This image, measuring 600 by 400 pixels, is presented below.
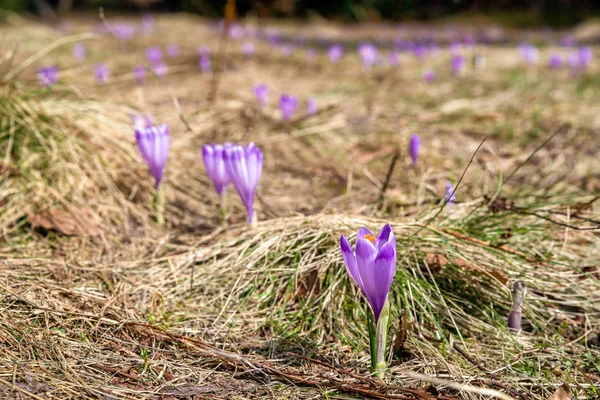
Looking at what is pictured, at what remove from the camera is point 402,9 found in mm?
15289

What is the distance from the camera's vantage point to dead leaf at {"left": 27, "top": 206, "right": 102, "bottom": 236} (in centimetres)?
243

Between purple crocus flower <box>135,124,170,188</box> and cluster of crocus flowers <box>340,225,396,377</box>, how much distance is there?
3.91ft

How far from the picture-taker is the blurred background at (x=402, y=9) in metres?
14.0

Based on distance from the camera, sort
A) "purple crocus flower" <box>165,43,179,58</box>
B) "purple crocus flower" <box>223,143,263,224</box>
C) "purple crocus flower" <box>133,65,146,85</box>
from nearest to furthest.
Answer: "purple crocus flower" <box>223,143,263,224</box>
"purple crocus flower" <box>133,65,146,85</box>
"purple crocus flower" <box>165,43,179,58</box>

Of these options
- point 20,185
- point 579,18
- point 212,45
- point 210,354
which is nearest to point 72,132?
point 20,185

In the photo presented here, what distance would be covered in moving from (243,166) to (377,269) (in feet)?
2.93

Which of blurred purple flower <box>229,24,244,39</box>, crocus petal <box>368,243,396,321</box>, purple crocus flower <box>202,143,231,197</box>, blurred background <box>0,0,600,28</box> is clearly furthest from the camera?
blurred background <box>0,0,600,28</box>

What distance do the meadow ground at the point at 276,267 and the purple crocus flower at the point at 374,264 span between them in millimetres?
190

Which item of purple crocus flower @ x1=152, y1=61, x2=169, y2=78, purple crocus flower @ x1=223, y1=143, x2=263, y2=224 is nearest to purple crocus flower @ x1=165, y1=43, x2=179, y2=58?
purple crocus flower @ x1=152, y1=61, x2=169, y2=78

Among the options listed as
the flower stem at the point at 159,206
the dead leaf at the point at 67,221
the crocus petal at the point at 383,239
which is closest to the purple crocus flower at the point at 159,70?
the flower stem at the point at 159,206

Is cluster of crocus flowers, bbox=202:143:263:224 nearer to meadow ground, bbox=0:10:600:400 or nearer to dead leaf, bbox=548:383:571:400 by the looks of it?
meadow ground, bbox=0:10:600:400

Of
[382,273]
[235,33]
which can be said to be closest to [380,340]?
[382,273]

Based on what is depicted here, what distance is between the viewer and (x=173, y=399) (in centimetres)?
151

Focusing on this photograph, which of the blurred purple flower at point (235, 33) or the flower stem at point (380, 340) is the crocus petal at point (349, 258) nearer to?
the flower stem at point (380, 340)
